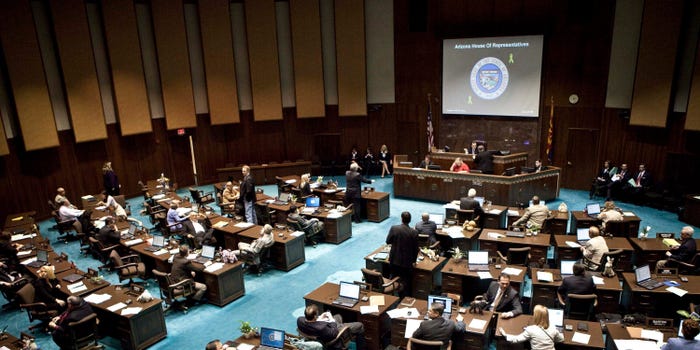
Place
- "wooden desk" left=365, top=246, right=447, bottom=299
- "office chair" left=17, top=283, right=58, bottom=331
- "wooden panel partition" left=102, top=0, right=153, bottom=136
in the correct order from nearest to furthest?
"office chair" left=17, top=283, right=58, bottom=331 → "wooden desk" left=365, top=246, right=447, bottom=299 → "wooden panel partition" left=102, top=0, right=153, bottom=136

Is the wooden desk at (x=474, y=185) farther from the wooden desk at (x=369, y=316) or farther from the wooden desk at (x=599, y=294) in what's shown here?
the wooden desk at (x=369, y=316)

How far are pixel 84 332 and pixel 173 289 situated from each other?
1.78m

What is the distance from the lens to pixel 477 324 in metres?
7.32

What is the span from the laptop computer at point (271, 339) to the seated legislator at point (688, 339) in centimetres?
523

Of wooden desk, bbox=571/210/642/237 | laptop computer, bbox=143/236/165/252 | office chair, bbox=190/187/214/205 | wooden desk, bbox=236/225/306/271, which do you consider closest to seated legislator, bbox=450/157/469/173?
wooden desk, bbox=571/210/642/237

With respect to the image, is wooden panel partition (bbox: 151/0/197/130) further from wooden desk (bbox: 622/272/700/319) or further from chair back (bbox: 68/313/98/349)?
wooden desk (bbox: 622/272/700/319)

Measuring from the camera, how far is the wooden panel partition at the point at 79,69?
15.8 meters

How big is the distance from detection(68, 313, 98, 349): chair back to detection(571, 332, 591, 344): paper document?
787 cm

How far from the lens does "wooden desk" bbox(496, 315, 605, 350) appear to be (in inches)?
259

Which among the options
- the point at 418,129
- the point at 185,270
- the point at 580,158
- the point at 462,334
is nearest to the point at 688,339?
the point at 462,334

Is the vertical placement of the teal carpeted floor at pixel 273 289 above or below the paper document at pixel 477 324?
below

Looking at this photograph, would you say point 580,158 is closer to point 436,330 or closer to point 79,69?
point 436,330

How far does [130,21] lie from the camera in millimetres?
17312

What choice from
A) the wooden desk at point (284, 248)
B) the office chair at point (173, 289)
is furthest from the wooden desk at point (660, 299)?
the office chair at point (173, 289)
